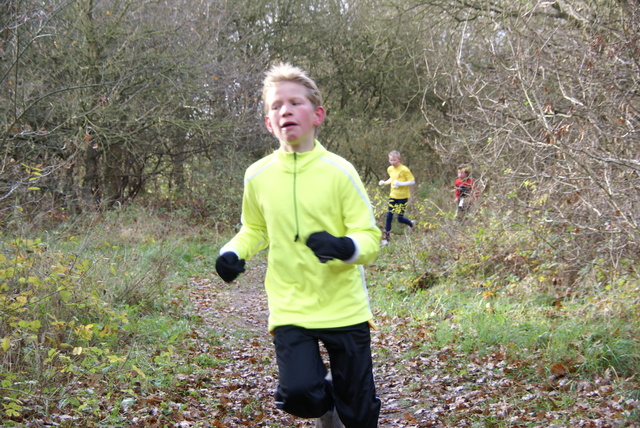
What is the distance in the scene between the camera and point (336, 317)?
316 centimetres

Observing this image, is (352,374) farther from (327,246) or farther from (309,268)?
(327,246)

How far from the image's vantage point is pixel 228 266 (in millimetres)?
3039

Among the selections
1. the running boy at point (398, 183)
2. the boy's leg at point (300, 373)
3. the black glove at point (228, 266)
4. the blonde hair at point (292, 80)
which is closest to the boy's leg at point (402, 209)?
the running boy at point (398, 183)

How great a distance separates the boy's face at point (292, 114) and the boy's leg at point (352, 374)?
1.00m

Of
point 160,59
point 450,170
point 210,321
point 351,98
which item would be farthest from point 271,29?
point 210,321

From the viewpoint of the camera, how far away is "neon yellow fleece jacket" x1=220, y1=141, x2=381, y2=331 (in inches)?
125

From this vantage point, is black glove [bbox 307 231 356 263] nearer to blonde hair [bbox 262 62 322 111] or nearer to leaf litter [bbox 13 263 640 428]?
blonde hair [bbox 262 62 322 111]

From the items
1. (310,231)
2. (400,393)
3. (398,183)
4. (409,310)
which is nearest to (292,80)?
(310,231)

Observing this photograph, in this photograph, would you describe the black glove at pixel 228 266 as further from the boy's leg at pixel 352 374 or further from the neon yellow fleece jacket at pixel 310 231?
the boy's leg at pixel 352 374

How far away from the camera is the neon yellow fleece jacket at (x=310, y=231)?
317 cm

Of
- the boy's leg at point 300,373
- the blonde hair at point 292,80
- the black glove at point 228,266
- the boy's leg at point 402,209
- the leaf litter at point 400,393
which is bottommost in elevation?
the leaf litter at point 400,393

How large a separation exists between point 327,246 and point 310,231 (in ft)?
1.03

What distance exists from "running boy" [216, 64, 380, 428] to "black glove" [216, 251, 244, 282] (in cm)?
1

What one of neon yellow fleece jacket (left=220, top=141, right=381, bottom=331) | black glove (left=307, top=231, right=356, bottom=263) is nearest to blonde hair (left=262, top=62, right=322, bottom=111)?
neon yellow fleece jacket (left=220, top=141, right=381, bottom=331)
